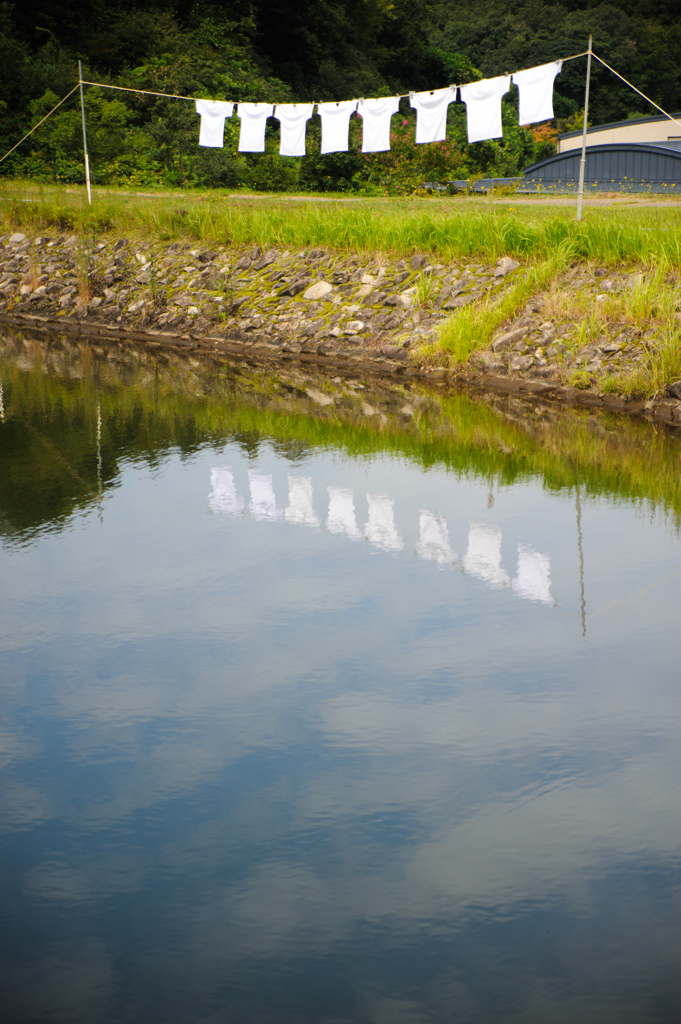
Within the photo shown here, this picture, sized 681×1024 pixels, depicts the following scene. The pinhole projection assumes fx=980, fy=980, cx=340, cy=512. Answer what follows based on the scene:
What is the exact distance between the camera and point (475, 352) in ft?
43.5

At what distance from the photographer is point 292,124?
19.5 m

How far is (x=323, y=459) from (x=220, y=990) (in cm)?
697

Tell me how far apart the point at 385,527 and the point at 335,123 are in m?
13.0

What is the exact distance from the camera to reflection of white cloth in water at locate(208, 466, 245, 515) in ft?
27.7

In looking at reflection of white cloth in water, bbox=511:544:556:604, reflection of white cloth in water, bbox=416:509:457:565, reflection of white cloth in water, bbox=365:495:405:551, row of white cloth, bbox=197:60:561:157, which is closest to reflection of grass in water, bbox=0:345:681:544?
reflection of white cloth in water, bbox=365:495:405:551

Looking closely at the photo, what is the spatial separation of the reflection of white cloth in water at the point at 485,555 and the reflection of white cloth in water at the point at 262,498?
65.1 inches

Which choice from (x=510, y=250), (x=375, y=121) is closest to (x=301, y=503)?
(x=510, y=250)

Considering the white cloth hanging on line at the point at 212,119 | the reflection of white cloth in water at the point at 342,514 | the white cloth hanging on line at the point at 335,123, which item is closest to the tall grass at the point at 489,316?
the reflection of white cloth in water at the point at 342,514

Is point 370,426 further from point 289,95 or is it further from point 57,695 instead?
point 289,95

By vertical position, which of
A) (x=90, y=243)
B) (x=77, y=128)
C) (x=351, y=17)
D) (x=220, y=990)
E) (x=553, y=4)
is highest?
(x=553, y=4)

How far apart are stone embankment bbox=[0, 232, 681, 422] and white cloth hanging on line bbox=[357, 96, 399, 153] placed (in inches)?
126

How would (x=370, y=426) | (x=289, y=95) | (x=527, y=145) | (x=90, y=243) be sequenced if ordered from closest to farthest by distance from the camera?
(x=370, y=426), (x=90, y=243), (x=289, y=95), (x=527, y=145)

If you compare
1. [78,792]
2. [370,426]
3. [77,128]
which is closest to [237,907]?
[78,792]

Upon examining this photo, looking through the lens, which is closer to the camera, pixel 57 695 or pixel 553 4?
pixel 57 695
